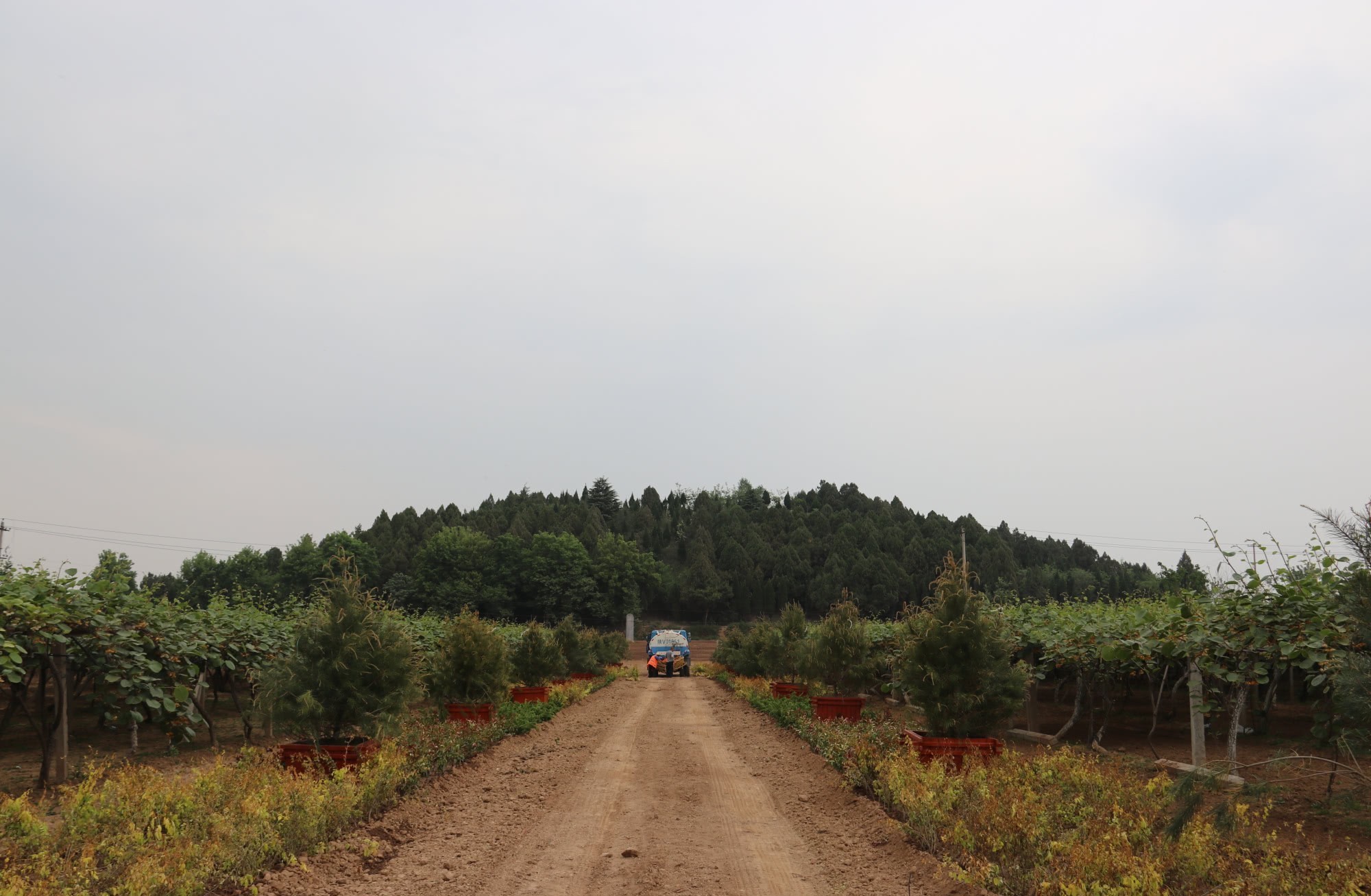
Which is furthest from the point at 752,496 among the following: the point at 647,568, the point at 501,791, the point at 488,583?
the point at 501,791

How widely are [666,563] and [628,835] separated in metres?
98.2

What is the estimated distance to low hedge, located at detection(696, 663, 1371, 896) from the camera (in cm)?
507

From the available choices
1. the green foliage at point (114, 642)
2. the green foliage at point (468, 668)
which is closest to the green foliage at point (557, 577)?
the green foliage at point (468, 668)

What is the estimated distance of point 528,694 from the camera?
2145cm

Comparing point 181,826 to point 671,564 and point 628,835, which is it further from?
point 671,564

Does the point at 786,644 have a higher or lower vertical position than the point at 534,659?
higher

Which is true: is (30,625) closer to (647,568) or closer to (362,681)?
(362,681)

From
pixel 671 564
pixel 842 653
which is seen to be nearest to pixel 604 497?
pixel 671 564

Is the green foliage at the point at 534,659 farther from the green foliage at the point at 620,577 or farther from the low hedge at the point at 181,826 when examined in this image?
the green foliage at the point at 620,577

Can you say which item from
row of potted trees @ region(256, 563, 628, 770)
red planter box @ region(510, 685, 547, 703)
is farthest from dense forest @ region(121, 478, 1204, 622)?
row of potted trees @ region(256, 563, 628, 770)

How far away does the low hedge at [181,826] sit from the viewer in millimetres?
5109

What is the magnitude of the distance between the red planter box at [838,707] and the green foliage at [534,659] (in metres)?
9.39

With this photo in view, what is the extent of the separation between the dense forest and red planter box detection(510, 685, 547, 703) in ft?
192

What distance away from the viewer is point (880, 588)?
283ft
